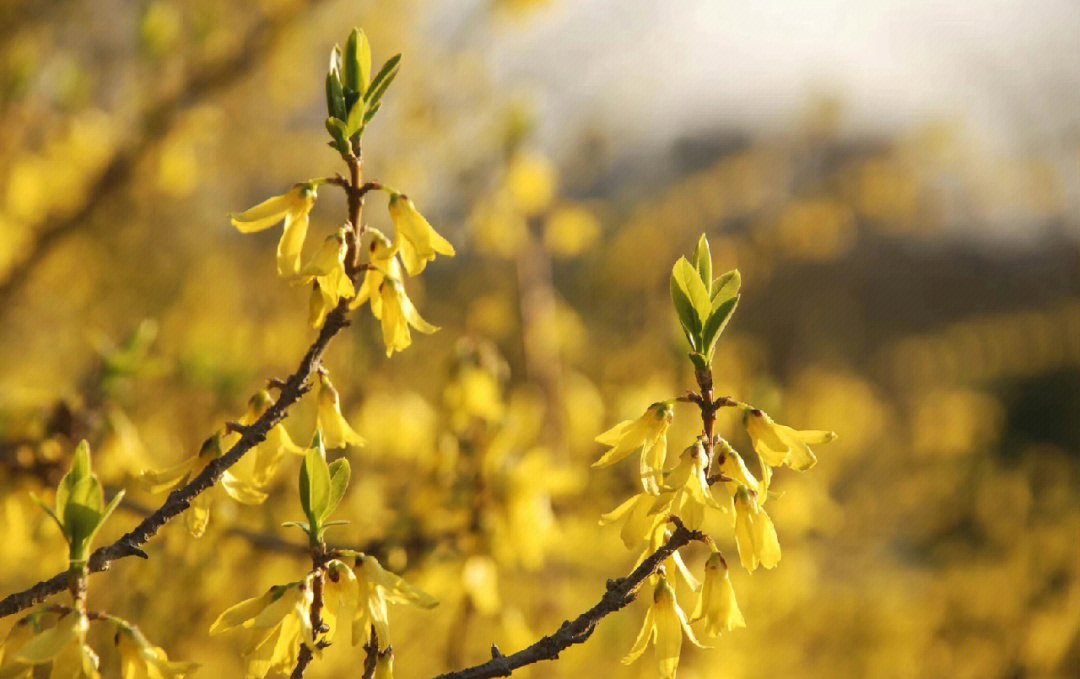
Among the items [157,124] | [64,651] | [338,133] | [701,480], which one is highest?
[157,124]

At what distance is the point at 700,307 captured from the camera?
35.2 inches

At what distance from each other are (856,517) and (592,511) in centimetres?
369

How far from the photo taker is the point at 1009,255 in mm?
11070

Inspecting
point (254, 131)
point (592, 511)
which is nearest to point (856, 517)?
point (592, 511)

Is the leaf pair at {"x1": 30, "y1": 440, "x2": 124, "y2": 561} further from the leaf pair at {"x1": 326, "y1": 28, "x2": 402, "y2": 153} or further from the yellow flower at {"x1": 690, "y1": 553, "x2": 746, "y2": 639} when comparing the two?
the yellow flower at {"x1": 690, "y1": 553, "x2": 746, "y2": 639}

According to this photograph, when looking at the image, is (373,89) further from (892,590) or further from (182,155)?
(892,590)

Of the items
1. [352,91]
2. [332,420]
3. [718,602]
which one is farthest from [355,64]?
[718,602]

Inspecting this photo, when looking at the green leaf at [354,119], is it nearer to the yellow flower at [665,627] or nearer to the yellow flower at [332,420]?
the yellow flower at [332,420]

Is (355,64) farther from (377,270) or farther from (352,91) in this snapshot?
(377,270)

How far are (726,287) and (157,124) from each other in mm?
2188

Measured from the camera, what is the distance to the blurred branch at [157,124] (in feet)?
8.39

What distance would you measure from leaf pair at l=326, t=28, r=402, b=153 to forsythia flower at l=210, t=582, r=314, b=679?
411 mm

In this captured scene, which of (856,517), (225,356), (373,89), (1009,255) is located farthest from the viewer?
(1009,255)

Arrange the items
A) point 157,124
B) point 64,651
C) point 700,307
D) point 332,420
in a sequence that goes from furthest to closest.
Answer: point 157,124 < point 332,420 < point 700,307 < point 64,651
